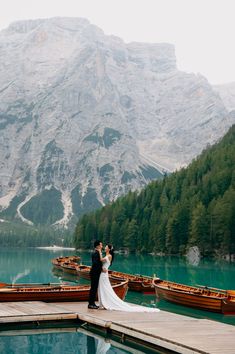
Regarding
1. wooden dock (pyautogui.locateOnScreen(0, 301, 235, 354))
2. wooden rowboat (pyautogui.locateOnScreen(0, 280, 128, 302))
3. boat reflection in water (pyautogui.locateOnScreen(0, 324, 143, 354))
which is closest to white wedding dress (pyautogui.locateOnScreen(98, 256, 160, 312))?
wooden dock (pyautogui.locateOnScreen(0, 301, 235, 354))

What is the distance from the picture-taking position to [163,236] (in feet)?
542

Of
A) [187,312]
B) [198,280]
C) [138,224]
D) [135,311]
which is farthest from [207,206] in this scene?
[135,311]

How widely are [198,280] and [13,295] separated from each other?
45046mm

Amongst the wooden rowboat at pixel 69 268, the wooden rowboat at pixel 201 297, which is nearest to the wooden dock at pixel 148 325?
the wooden rowboat at pixel 201 297

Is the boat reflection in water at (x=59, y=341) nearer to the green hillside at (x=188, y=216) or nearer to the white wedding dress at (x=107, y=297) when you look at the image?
the white wedding dress at (x=107, y=297)

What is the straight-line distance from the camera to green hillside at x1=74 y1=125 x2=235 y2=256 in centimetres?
14500

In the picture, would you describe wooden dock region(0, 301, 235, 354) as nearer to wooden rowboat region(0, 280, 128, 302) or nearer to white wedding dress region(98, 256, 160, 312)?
white wedding dress region(98, 256, 160, 312)

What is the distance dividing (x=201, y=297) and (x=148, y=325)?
56.8 ft

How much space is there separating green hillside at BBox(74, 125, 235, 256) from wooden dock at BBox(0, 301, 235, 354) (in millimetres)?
114900

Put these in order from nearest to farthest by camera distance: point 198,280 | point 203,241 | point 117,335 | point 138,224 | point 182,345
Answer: point 182,345 → point 117,335 → point 198,280 → point 203,241 → point 138,224

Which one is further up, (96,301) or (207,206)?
(207,206)

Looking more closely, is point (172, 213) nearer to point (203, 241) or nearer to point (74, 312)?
point (203, 241)

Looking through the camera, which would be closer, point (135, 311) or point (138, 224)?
point (135, 311)

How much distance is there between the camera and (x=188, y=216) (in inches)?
6309
